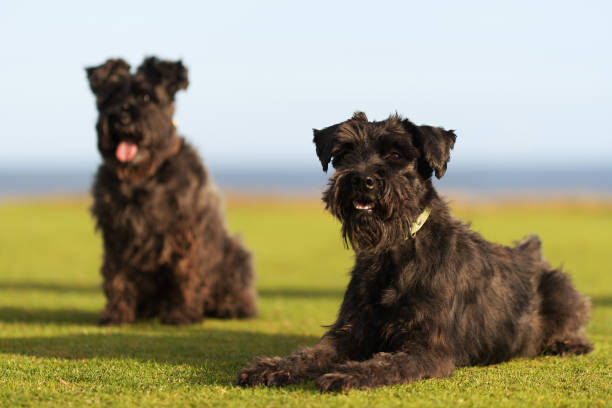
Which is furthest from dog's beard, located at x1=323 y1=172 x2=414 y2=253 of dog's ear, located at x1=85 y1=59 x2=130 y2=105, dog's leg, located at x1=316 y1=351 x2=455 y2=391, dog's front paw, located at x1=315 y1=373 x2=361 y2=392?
dog's ear, located at x1=85 y1=59 x2=130 y2=105

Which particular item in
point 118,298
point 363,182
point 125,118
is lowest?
point 118,298

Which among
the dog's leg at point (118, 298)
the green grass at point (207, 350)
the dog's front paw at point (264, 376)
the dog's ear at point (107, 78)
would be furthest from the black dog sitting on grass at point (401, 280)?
the dog's leg at point (118, 298)

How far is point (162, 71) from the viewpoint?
29.3 feet

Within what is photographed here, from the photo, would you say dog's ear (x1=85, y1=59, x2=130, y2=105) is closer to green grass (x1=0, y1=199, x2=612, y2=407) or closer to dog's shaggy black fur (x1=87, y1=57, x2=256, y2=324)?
dog's shaggy black fur (x1=87, y1=57, x2=256, y2=324)

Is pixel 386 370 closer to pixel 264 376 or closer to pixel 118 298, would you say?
pixel 264 376

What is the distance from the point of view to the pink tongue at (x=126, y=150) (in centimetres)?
880

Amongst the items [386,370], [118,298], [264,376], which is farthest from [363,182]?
[118,298]

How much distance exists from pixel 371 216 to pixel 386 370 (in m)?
1.19

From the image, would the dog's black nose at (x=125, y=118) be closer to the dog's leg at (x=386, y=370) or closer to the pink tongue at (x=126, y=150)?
the pink tongue at (x=126, y=150)

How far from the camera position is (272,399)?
4773mm

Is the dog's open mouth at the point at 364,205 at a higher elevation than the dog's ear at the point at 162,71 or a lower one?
lower

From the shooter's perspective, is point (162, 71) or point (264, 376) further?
point (162, 71)

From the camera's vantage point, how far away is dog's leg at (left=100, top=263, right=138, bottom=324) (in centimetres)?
914

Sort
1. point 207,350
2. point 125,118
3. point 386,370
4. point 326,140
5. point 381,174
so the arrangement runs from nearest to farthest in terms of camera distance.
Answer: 1. point 386,370
2. point 381,174
3. point 326,140
4. point 207,350
5. point 125,118
